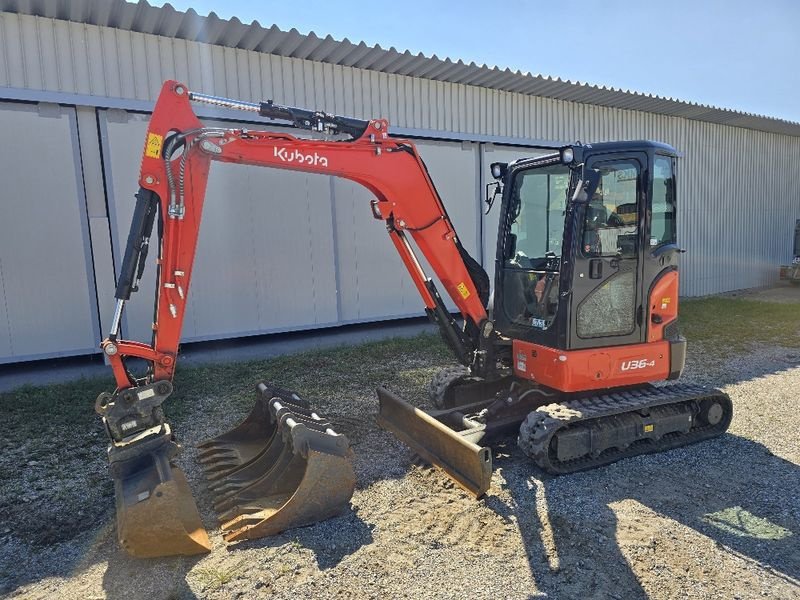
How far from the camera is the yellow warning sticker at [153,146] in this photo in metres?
3.66

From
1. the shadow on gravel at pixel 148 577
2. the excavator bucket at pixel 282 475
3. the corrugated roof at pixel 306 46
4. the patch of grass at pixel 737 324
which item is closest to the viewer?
the shadow on gravel at pixel 148 577

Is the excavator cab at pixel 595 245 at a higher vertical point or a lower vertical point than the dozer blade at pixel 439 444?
higher

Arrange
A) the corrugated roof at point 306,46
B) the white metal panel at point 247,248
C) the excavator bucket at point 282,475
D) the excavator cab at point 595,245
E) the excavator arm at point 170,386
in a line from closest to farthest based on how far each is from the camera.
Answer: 1. the excavator arm at point 170,386
2. the excavator bucket at point 282,475
3. the excavator cab at point 595,245
4. the corrugated roof at point 306,46
5. the white metal panel at point 247,248

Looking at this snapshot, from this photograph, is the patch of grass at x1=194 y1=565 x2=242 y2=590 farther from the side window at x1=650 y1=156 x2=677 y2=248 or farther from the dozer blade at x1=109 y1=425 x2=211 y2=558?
the side window at x1=650 y1=156 x2=677 y2=248

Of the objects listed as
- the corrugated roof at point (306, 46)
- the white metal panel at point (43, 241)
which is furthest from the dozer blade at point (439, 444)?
the corrugated roof at point (306, 46)

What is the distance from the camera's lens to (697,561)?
330 cm

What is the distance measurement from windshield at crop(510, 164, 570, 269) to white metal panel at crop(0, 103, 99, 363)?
20.7 feet

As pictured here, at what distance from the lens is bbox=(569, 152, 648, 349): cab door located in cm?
457

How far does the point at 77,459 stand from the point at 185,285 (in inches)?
92.0

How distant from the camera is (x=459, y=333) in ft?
17.4

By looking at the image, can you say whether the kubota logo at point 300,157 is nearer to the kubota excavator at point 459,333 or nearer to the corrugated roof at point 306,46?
the kubota excavator at point 459,333

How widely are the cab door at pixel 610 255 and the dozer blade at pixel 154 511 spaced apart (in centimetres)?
319

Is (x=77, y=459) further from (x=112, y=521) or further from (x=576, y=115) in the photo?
(x=576, y=115)

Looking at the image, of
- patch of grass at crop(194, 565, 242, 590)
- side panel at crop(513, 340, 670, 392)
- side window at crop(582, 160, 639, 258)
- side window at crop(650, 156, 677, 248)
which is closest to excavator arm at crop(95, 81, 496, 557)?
patch of grass at crop(194, 565, 242, 590)
